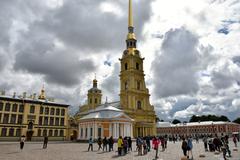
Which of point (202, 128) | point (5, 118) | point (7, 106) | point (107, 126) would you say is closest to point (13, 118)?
point (5, 118)

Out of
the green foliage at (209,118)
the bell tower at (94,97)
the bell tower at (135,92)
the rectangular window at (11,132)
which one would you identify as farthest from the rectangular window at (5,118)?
the green foliage at (209,118)

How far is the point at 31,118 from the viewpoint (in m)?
61.2

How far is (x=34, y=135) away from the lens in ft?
199

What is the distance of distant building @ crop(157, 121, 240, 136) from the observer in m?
108

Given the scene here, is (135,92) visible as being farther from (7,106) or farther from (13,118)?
(7,106)

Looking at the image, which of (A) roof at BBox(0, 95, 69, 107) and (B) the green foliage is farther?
(B) the green foliage

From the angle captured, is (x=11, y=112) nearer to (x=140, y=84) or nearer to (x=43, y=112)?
(x=43, y=112)

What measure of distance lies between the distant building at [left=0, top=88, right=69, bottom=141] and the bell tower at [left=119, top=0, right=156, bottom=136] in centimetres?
1972

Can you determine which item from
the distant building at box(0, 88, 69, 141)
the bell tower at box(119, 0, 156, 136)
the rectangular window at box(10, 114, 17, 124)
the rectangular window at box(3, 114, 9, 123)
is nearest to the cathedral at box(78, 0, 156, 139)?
the bell tower at box(119, 0, 156, 136)

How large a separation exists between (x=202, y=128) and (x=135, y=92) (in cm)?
6072

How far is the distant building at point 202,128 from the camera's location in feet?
353

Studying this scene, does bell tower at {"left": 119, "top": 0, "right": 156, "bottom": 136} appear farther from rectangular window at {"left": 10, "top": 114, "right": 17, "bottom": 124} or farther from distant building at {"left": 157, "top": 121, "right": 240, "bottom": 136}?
distant building at {"left": 157, "top": 121, "right": 240, "bottom": 136}

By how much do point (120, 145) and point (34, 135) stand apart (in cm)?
4628

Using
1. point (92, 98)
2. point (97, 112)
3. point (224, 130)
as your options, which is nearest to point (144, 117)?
point (97, 112)
